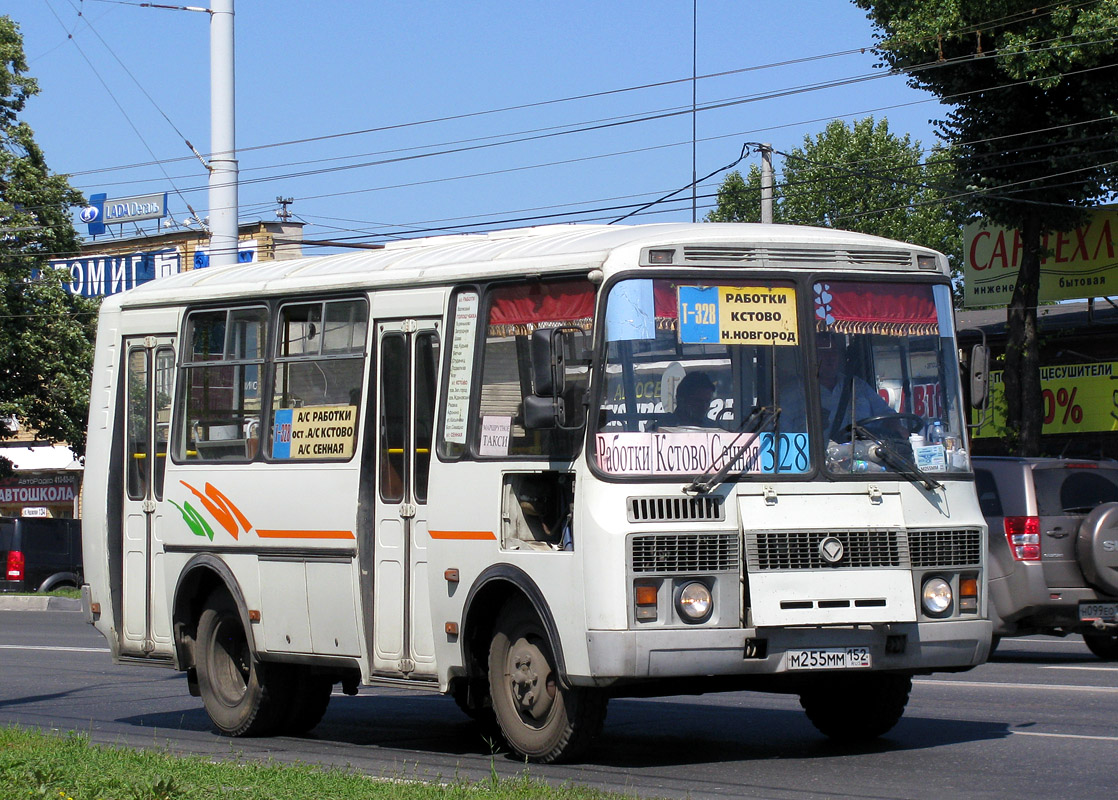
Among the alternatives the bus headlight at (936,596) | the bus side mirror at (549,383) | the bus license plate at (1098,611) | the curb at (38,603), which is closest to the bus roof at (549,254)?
the bus side mirror at (549,383)

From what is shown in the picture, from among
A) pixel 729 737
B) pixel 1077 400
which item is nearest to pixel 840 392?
pixel 729 737

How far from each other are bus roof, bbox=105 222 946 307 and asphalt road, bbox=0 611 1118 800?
2744 mm

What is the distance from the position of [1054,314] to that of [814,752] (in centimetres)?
2897

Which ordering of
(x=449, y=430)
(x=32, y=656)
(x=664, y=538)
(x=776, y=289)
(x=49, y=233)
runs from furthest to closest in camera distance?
(x=49, y=233), (x=32, y=656), (x=449, y=430), (x=776, y=289), (x=664, y=538)

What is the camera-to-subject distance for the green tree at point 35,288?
1215 inches

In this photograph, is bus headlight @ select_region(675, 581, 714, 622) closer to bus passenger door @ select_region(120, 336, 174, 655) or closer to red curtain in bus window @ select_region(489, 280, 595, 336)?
red curtain in bus window @ select_region(489, 280, 595, 336)

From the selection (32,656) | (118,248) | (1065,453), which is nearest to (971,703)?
(32,656)

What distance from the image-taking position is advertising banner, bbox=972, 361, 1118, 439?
31516 mm

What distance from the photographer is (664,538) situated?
8445 millimetres

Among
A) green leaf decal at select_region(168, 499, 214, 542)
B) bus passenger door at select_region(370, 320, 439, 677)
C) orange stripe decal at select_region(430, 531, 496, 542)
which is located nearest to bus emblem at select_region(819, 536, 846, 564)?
orange stripe decal at select_region(430, 531, 496, 542)

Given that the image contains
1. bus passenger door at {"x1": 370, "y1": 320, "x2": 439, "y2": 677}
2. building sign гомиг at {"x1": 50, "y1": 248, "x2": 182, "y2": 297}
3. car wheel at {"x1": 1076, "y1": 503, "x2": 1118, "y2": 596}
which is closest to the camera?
bus passenger door at {"x1": 370, "y1": 320, "x2": 439, "y2": 677}

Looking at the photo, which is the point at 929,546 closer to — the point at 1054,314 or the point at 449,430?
the point at 449,430

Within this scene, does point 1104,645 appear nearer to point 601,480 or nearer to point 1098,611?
point 1098,611

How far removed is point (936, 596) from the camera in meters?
8.91
